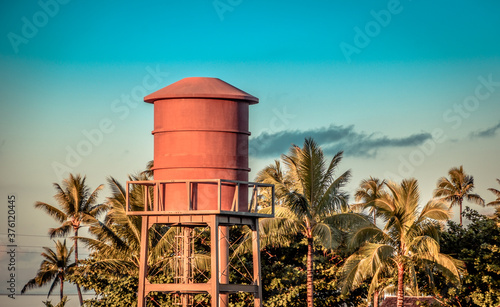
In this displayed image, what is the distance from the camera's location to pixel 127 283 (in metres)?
40.6

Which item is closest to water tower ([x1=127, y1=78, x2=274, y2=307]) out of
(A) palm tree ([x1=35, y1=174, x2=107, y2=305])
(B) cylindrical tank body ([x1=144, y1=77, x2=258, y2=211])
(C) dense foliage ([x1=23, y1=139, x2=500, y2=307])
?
(B) cylindrical tank body ([x1=144, y1=77, x2=258, y2=211])

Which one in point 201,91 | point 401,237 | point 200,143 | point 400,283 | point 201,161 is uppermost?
point 201,91

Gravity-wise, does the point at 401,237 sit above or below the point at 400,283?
above

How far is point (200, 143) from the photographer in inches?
1120

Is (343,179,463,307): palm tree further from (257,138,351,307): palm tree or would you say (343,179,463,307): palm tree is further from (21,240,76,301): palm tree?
(21,240,76,301): palm tree

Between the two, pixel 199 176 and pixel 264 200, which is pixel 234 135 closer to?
pixel 199 176

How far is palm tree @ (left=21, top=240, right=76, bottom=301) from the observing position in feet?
188

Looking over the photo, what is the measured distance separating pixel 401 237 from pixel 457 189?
1499 inches

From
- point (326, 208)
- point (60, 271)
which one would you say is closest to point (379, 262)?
point (326, 208)

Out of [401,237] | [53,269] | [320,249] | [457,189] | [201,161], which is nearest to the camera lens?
[201,161]

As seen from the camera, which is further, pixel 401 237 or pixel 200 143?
pixel 401 237

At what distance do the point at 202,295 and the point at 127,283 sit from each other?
3316mm

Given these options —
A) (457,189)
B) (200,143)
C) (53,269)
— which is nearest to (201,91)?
(200,143)

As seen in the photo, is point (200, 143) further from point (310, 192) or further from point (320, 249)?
point (320, 249)
